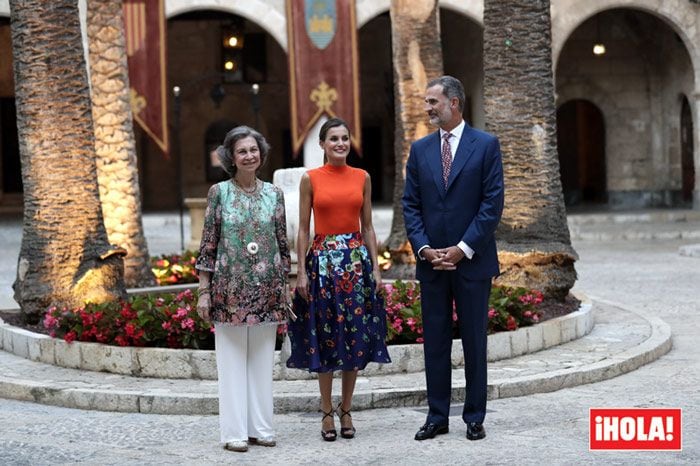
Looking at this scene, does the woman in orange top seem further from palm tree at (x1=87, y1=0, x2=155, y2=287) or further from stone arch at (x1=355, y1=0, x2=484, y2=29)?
stone arch at (x1=355, y1=0, x2=484, y2=29)

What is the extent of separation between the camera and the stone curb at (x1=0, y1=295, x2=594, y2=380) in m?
8.66

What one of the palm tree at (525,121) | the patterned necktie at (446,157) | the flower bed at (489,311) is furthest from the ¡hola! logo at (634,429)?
the palm tree at (525,121)

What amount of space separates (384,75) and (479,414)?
2881 cm

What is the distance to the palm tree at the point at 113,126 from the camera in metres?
13.7

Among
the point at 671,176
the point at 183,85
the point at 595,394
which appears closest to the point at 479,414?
the point at 595,394

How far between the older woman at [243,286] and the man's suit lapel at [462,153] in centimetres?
96

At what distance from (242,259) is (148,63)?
58.2 feet

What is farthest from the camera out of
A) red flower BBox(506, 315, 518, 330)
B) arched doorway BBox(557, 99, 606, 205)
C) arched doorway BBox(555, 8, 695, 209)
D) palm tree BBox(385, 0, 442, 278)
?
arched doorway BBox(557, 99, 606, 205)

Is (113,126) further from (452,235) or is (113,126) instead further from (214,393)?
(452,235)

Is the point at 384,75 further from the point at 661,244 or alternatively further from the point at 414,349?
the point at 414,349

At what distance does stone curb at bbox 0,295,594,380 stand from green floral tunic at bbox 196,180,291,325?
1779 mm

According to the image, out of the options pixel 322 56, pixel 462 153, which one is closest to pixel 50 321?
pixel 462 153

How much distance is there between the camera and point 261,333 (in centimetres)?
693

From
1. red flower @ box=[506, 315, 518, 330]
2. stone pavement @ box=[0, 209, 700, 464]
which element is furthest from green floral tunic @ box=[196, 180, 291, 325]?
red flower @ box=[506, 315, 518, 330]
